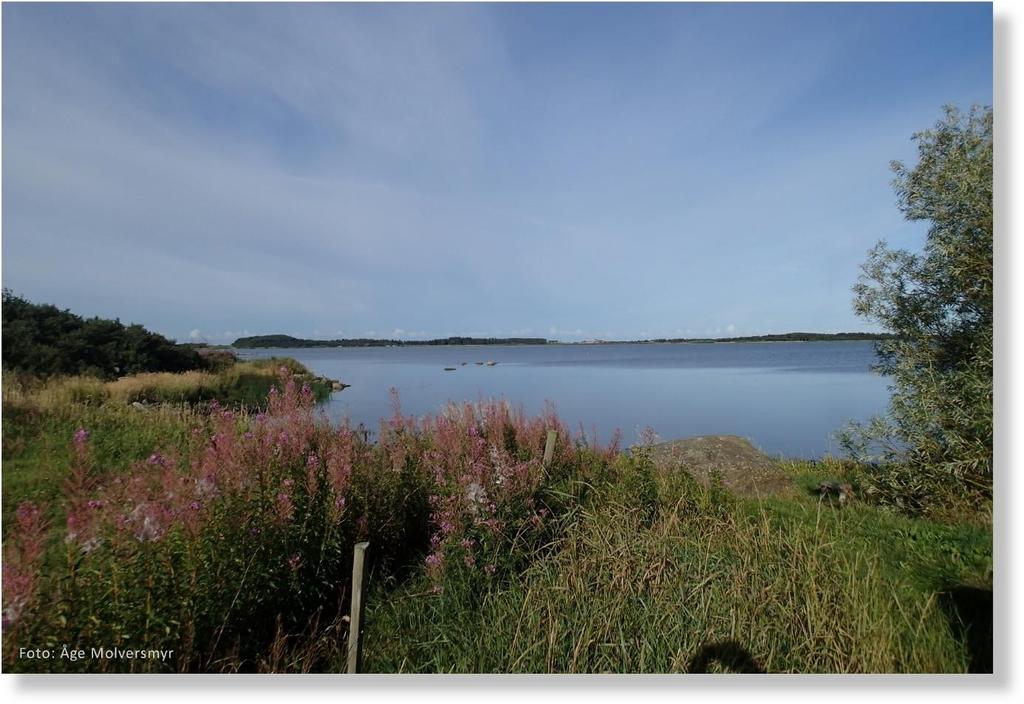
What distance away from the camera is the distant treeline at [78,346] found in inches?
125

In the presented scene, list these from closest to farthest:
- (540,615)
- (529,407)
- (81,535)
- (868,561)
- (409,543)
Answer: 1. (81,535)
2. (540,615)
3. (868,561)
4. (409,543)
5. (529,407)

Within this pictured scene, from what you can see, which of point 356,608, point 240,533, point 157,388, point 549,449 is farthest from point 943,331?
point 157,388

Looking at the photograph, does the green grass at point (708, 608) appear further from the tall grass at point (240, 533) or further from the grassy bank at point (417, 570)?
the tall grass at point (240, 533)

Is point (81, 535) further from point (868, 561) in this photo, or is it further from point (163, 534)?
point (868, 561)

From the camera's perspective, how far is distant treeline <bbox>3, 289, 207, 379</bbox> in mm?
3182

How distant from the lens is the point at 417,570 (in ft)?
11.0

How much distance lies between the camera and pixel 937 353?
9.87 feet

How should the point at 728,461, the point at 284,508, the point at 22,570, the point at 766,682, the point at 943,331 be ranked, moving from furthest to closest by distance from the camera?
the point at 728,461 → the point at 943,331 → the point at 284,508 → the point at 766,682 → the point at 22,570

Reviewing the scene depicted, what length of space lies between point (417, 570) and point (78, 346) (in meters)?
3.90

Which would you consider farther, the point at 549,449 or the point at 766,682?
the point at 549,449

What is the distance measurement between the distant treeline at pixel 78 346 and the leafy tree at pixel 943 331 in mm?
6108

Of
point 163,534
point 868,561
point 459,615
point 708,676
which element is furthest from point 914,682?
point 163,534

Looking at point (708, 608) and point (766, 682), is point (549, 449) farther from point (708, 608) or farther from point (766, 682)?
point (766, 682)

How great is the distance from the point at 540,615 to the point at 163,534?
2.08m
